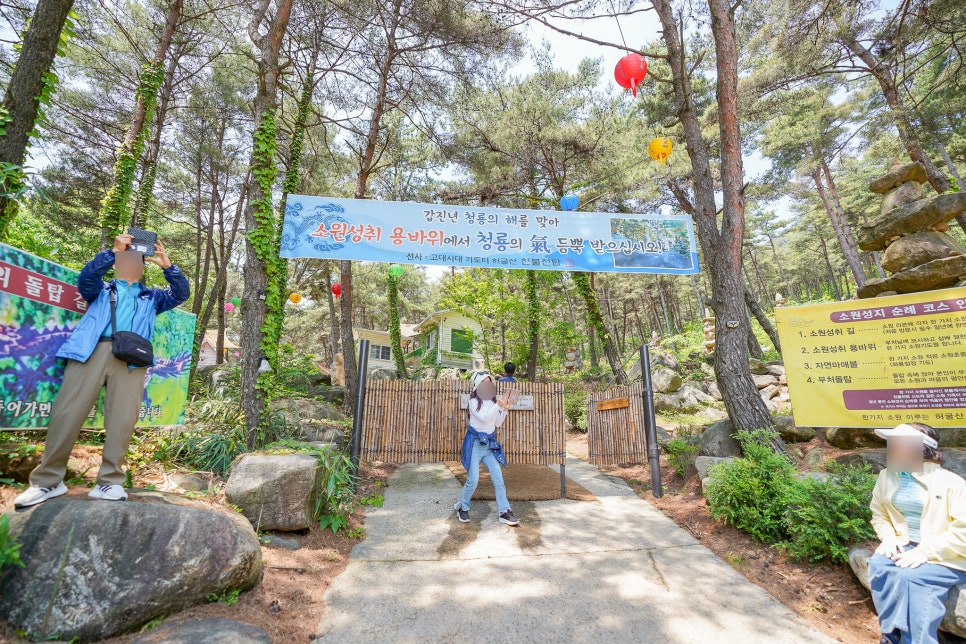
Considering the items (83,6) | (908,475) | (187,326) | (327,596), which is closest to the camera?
(908,475)

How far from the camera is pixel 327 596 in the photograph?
301 cm

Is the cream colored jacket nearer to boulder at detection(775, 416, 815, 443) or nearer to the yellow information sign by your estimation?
the yellow information sign

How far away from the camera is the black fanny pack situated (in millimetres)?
2732

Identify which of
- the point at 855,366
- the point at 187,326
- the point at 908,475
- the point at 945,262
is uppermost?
the point at 945,262

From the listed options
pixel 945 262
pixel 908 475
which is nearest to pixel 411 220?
pixel 908 475

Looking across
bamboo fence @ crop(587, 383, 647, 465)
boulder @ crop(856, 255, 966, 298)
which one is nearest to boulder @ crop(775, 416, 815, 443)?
bamboo fence @ crop(587, 383, 647, 465)

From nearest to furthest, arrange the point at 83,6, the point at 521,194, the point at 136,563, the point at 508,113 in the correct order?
the point at 136,563
the point at 83,6
the point at 508,113
the point at 521,194

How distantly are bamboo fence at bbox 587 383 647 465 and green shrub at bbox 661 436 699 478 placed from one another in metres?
0.59

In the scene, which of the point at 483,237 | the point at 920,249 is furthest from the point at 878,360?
the point at 483,237

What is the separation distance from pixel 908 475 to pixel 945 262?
11.7 feet

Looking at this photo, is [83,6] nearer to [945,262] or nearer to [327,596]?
[327,596]

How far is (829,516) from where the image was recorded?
330 centimetres

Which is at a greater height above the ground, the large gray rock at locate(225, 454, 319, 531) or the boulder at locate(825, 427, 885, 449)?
the boulder at locate(825, 427, 885, 449)

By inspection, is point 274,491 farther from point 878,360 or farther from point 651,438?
point 878,360
